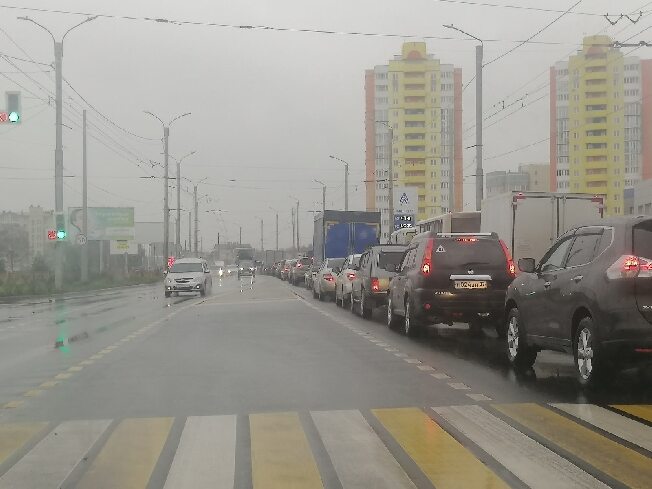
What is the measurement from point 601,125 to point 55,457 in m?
60.2

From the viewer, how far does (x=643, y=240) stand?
30.0ft

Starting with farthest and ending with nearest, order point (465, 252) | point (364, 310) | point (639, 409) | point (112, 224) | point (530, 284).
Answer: point (112, 224) → point (364, 310) → point (465, 252) → point (530, 284) → point (639, 409)

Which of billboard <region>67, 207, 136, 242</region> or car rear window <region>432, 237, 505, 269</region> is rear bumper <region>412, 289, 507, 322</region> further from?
billboard <region>67, 207, 136, 242</region>

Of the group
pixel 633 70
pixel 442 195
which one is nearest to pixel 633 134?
pixel 633 70

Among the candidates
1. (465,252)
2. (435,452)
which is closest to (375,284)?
(465,252)

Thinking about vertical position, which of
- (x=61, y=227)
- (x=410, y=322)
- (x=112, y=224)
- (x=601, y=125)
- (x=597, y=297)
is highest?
(x=601, y=125)

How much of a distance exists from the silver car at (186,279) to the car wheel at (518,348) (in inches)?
1127

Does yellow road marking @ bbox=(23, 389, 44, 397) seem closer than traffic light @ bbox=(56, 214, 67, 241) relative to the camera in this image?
Yes

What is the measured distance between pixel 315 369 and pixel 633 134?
60.0 metres

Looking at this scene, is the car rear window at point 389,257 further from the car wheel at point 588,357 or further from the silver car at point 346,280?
the car wheel at point 588,357

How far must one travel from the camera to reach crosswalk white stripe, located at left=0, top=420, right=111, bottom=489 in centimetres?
591

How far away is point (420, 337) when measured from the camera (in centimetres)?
1683

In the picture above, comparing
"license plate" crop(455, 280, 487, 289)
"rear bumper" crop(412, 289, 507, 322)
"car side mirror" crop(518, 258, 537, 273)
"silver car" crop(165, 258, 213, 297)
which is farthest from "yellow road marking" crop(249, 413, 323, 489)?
"silver car" crop(165, 258, 213, 297)

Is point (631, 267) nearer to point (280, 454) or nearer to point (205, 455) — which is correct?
point (280, 454)
